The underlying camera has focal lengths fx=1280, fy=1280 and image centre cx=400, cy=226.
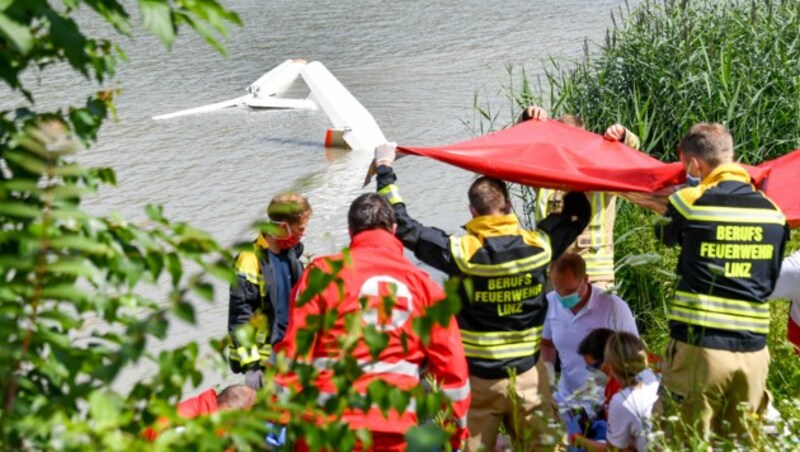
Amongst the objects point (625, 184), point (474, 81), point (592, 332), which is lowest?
point (474, 81)

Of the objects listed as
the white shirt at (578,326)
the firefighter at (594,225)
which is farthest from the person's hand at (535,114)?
the white shirt at (578,326)

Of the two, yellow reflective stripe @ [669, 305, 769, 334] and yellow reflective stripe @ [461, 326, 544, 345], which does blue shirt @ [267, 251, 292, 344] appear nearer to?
yellow reflective stripe @ [461, 326, 544, 345]

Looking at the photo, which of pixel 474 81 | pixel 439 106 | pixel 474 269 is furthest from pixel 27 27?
pixel 474 81

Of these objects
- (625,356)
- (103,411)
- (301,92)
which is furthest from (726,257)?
(301,92)

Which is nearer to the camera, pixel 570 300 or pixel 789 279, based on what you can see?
pixel 789 279

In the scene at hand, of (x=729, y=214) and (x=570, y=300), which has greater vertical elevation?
(x=729, y=214)

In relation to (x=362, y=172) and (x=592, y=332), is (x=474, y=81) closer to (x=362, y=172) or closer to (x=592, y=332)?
(x=362, y=172)

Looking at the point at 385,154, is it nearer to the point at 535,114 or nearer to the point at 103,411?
the point at 535,114

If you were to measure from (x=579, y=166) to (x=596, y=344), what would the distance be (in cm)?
84

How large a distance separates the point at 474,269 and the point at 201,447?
121 inches

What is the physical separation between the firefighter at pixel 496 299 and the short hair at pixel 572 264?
0.64m

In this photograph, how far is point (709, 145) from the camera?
4.96 meters

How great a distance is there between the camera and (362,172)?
14.5 m

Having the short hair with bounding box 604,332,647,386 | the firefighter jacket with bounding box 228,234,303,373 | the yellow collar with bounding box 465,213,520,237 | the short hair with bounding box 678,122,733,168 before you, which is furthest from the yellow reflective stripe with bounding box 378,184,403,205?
the short hair with bounding box 678,122,733,168
